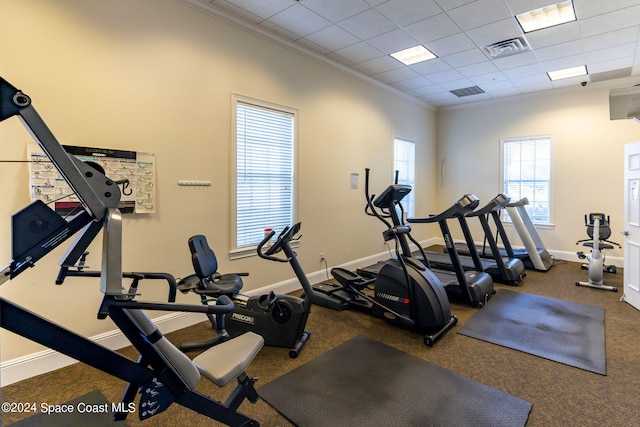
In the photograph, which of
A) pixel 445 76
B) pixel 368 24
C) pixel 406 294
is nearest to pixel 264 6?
pixel 368 24

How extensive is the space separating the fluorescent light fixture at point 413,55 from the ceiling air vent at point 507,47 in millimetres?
749

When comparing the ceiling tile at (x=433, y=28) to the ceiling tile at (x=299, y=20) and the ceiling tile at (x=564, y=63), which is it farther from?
the ceiling tile at (x=564, y=63)

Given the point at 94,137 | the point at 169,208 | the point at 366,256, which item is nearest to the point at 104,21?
the point at 94,137

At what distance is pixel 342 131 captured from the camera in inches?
198

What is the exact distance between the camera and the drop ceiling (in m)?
3.34

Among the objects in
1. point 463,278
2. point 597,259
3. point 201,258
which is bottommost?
A: point 463,278

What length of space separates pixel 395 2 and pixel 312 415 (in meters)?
3.77

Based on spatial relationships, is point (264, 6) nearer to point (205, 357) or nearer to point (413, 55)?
point (413, 55)

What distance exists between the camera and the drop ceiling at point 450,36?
132 inches

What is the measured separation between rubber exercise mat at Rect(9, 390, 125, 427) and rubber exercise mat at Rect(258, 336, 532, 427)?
0.96m

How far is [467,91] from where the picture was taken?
625cm

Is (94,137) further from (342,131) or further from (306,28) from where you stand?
(342,131)

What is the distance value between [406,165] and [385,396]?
5.22 m

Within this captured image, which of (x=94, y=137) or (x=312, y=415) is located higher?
(x=94, y=137)
